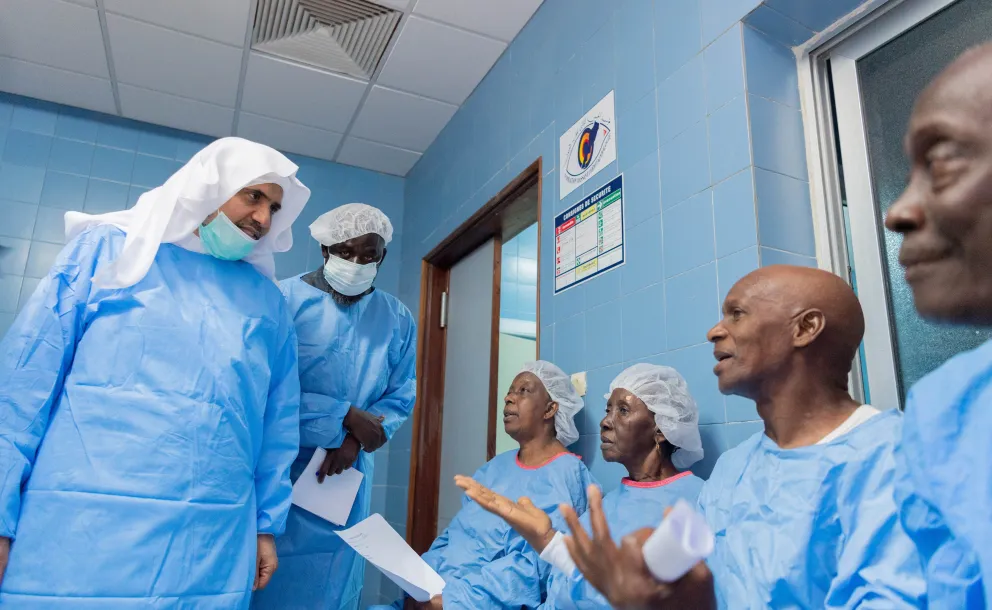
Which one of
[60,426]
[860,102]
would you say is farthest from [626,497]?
[60,426]

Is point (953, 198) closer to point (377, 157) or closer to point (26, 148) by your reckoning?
point (377, 157)

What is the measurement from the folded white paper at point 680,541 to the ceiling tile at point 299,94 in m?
3.25

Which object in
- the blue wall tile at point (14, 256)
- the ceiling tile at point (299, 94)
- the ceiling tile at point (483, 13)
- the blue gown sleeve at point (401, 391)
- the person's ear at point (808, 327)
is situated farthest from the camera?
the blue wall tile at point (14, 256)

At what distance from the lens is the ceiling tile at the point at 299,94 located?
3389 mm

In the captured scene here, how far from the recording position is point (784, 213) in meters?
1.62

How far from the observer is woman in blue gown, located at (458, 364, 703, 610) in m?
1.58

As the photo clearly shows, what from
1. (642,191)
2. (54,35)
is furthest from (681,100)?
(54,35)

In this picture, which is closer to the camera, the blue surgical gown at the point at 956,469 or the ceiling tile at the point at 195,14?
the blue surgical gown at the point at 956,469

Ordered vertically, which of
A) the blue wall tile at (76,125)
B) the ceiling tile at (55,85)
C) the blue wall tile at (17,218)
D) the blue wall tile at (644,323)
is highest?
the ceiling tile at (55,85)

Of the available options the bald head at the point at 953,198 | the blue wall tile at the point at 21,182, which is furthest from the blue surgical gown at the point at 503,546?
the blue wall tile at the point at 21,182

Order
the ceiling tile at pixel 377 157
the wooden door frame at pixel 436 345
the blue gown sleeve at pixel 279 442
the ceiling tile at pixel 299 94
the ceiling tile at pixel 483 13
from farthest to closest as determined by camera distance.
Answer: the ceiling tile at pixel 377 157 < the ceiling tile at pixel 299 94 < the wooden door frame at pixel 436 345 < the ceiling tile at pixel 483 13 < the blue gown sleeve at pixel 279 442

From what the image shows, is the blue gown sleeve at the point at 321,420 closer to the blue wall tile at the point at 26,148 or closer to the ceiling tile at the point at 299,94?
the ceiling tile at the point at 299,94

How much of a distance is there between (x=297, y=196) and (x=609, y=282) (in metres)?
0.98

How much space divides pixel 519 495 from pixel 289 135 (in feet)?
9.64
